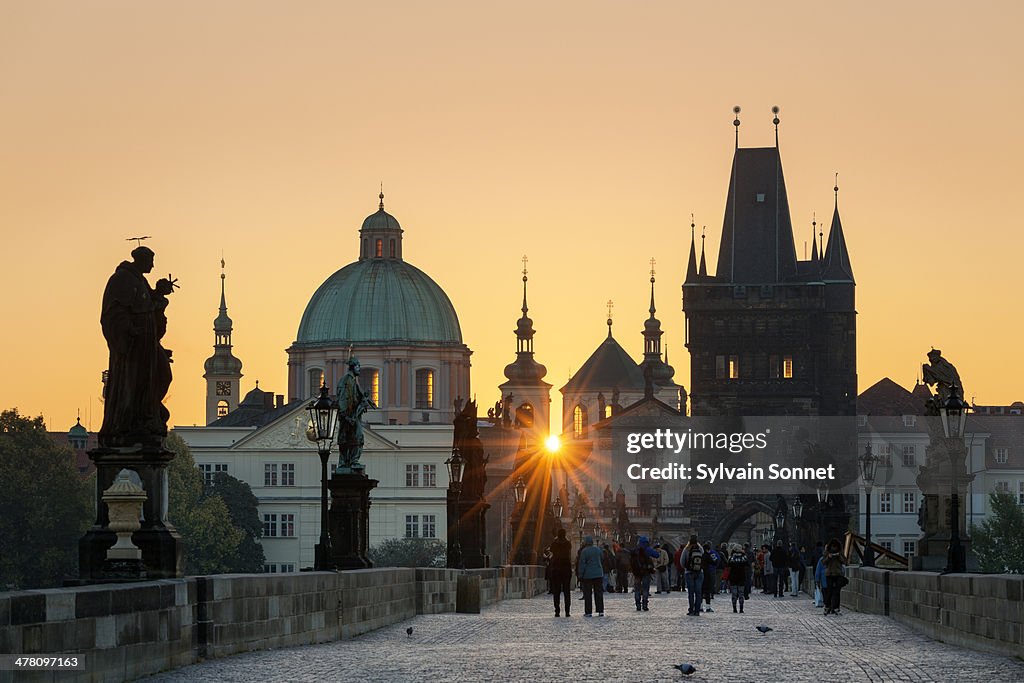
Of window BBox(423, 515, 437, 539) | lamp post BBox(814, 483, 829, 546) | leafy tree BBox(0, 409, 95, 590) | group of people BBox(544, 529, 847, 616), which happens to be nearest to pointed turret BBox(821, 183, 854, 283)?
window BBox(423, 515, 437, 539)

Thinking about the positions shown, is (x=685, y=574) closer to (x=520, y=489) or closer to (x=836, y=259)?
(x=520, y=489)

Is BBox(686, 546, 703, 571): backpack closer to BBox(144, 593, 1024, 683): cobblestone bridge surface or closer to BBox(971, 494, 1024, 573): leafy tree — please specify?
BBox(144, 593, 1024, 683): cobblestone bridge surface

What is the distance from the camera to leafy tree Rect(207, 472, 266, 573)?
152 m

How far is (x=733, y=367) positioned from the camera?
16538cm

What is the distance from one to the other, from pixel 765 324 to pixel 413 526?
27.5 m

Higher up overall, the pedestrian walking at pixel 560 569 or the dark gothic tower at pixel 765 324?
the dark gothic tower at pixel 765 324

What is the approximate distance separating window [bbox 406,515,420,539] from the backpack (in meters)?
120

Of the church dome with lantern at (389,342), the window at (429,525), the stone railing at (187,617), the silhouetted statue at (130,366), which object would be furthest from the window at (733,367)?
the silhouetted statue at (130,366)

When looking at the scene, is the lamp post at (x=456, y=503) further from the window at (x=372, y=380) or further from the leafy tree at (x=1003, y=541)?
the window at (x=372, y=380)

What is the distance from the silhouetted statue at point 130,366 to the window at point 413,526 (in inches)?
5351

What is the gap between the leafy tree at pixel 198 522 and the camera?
129750mm

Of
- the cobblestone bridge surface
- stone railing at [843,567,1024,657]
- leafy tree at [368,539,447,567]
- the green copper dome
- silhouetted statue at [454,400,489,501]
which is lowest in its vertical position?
leafy tree at [368,539,447,567]

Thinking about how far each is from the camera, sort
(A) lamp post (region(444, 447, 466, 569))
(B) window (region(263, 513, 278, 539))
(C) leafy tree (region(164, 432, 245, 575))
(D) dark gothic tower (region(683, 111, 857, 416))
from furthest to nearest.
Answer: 1. (D) dark gothic tower (region(683, 111, 857, 416))
2. (B) window (region(263, 513, 278, 539))
3. (C) leafy tree (region(164, 432, 245, 575))
4. (A) lamp post (region(444, 447, 466, 569))

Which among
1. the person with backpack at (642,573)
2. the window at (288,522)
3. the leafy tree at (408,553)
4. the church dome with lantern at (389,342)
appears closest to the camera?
the person with backpack at (642,573)
